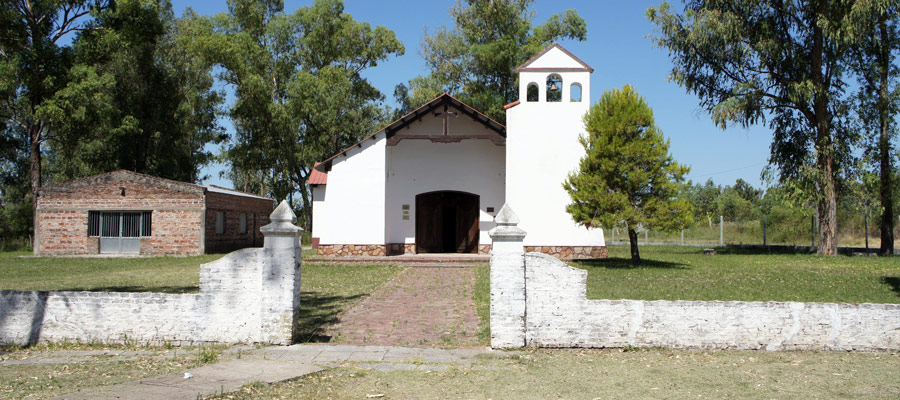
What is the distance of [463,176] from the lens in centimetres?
2334

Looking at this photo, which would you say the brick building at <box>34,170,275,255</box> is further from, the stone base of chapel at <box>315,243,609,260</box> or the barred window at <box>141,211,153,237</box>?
the stone base of chapel at <box>315,243,609,260</box>

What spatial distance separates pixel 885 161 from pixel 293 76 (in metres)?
28.0

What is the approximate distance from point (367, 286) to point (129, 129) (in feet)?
68.0

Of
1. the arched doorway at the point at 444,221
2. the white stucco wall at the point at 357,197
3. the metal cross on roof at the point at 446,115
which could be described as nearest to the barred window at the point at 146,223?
the white stucco wall at the point at 357,197

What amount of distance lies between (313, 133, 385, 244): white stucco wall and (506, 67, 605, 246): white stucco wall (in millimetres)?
4411

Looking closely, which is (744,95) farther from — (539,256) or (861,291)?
(539,256)

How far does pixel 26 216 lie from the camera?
32.4 m

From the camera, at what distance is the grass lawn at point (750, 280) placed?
11.3 metres

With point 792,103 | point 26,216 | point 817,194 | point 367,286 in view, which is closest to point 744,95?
point 792,103

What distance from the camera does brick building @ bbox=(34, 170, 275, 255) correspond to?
2405 cm

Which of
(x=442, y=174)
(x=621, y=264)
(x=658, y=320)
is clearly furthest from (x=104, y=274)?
(x=658, y=320)

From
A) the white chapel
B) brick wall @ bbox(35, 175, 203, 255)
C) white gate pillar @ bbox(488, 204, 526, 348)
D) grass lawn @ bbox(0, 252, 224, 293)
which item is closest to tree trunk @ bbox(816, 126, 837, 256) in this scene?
the white chapel

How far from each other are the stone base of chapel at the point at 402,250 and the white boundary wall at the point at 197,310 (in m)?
12.6

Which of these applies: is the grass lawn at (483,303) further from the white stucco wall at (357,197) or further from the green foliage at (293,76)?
the green foliage at (293,76)
